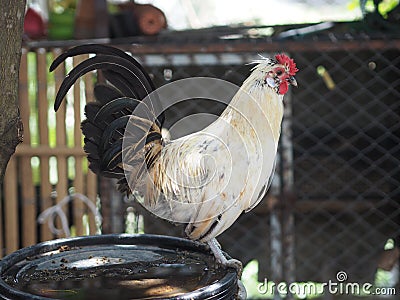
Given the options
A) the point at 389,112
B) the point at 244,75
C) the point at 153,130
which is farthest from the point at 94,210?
the point at 389,112

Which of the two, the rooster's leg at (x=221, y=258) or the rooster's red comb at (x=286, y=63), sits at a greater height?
the rooster's red comb at (x=286, y=63)

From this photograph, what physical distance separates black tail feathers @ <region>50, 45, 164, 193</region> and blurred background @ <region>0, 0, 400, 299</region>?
117 cm

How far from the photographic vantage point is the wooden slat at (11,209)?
9.60ft

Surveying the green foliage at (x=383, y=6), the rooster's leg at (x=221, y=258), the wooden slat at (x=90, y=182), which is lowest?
the rooster's leg at (x=221, y=258)

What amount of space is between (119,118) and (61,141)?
4.71 ft

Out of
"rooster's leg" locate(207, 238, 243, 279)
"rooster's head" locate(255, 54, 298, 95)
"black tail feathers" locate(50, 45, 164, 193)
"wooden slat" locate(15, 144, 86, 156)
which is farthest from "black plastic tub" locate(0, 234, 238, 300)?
"wooden slat" locate(15, 144, 86, 156)

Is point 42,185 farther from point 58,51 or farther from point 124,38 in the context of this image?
point 124,38

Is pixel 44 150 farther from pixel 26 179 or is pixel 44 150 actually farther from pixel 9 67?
pixel 9 67

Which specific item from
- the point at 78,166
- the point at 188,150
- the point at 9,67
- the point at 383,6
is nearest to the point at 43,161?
the point at 78,166

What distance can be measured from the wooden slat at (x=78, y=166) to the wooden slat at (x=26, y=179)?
219mm

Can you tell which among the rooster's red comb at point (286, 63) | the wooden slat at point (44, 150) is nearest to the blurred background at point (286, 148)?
the wooden slat at point (44, 150)

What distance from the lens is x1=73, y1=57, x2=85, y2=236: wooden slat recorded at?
112 inches

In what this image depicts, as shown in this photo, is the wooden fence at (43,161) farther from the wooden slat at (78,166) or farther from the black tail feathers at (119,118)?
the black tail feathers at (119,118)

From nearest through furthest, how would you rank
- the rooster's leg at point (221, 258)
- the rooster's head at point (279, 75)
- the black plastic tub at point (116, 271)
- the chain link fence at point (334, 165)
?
the black plastic tub at point (116, 271) → the rooster's leg at point (221, 258) → the rooster's head at point (279, 75) → the chain link fence at point (334, 165)
